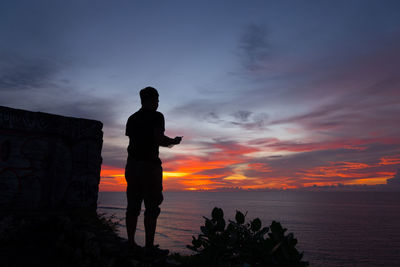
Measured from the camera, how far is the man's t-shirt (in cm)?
441

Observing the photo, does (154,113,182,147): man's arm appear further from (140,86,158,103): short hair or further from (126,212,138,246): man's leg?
(126,212,138,246): man's leg

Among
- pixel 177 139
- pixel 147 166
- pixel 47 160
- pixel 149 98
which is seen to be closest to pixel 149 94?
pixel 149 98

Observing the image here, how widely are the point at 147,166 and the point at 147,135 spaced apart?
1.66 feet

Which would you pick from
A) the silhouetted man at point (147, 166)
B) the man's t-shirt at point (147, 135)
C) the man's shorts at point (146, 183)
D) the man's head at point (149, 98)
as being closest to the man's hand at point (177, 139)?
the silhouetted man at point (147, 166)

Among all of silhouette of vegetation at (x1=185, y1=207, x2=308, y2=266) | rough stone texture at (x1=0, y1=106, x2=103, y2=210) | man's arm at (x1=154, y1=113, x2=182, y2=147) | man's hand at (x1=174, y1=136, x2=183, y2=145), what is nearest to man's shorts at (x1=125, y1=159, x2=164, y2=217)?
man's arm at (x1=154, y1=113, x2=182, y2=147)

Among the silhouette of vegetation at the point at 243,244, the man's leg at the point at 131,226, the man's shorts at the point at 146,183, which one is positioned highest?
the man's shorts at the point at 146,183

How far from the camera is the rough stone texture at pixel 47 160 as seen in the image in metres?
6.88

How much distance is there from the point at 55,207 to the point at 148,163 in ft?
15.6

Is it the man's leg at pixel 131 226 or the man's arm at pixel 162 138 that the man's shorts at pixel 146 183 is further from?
the man's arm at pixel 162 138

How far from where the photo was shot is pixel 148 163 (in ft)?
14.6

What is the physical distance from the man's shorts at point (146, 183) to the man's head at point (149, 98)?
962 mm

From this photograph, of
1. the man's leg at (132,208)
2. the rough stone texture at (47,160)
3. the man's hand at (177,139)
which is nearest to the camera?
the man's hand at (177,139)

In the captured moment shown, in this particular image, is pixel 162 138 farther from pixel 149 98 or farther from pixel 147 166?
pixel 149 98

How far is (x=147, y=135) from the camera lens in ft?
14.5
